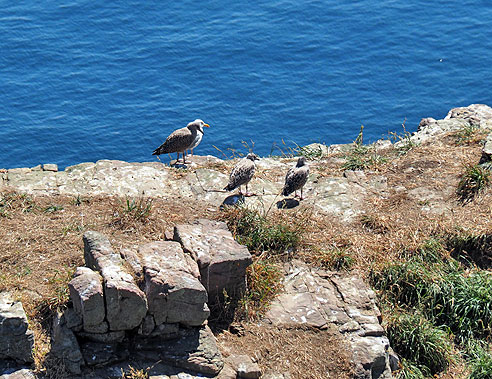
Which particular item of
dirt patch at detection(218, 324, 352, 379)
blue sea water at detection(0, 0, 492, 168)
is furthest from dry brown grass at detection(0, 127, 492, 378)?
blue sea water at detection(0, 0, 492, 168)

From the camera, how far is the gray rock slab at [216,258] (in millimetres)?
10695

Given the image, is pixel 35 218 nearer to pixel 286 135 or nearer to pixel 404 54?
pixel 286 135

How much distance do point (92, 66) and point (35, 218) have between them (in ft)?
58.5

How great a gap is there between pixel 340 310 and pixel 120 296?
401 centimetres

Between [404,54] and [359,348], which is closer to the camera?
[359,348]

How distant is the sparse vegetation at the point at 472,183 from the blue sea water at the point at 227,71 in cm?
A: 1040

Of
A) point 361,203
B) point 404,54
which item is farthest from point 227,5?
point 361,203

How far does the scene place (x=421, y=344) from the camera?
37.4ft

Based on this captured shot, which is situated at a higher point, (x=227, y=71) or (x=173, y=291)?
(x=173, y=291)

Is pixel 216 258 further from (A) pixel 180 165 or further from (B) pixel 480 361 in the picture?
(A) pixel 180 165

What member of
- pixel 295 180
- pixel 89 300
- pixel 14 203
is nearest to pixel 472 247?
pixel 295 180

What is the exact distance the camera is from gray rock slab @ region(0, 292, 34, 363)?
9336mm

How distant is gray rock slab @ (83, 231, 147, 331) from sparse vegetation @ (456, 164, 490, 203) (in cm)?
845

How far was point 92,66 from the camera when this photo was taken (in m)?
29.8
